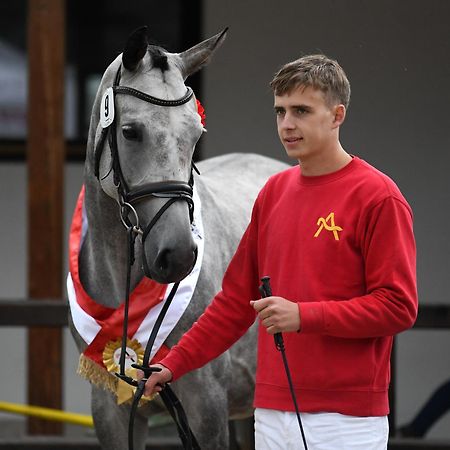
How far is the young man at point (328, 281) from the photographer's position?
2422 mm

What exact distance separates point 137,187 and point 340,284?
694mm

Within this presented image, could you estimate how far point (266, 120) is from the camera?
6234mm

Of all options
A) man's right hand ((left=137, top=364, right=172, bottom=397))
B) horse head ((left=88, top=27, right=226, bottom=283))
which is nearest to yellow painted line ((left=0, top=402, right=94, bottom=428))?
horse head ((left=88, top=27, right=226, bottom=283))

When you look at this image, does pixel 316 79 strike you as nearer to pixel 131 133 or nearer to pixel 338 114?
pixel 338 114

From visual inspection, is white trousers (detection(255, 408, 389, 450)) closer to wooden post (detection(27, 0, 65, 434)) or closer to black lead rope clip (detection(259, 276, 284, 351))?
black lead rope clip (detection(259, 276, 284, 351))

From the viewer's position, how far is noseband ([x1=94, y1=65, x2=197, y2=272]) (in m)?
2.86

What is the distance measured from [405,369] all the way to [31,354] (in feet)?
7.32

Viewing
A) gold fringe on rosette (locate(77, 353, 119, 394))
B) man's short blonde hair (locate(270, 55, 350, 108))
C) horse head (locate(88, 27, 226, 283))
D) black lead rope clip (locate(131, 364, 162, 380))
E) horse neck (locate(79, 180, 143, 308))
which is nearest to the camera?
man's short blonde hair (locate(270, 55, 350, 108))

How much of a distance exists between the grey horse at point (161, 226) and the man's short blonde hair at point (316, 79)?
47cm

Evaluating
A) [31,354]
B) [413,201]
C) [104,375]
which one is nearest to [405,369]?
[413,201]

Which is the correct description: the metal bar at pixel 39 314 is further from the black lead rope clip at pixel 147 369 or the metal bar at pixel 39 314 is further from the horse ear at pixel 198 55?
the black lead rope clip at pixel 147 369

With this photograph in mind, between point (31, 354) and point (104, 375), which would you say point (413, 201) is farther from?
point (104, 375)

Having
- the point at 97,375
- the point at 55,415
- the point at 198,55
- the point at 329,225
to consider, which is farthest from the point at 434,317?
the point at 329,225

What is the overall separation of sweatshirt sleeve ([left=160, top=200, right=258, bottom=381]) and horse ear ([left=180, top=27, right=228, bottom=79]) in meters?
0.66
